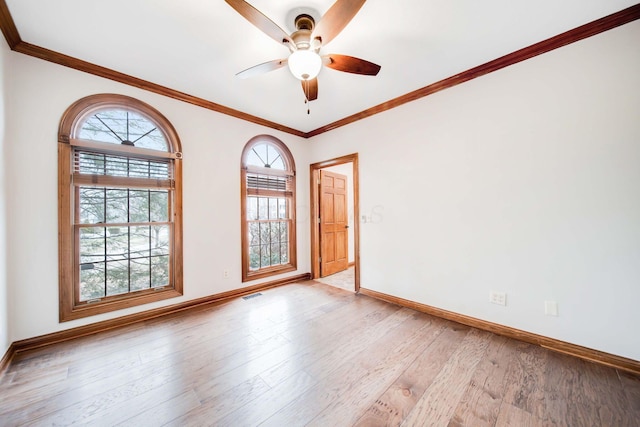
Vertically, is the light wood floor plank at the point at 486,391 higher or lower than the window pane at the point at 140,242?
lower

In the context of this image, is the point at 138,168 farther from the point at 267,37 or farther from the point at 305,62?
the point at 305,62

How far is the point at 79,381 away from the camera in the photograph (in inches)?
65.8

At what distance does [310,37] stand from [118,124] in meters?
2.26

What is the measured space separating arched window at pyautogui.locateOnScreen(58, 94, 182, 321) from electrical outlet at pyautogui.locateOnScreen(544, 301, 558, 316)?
3.76 m

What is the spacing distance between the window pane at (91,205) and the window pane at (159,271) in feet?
2.26

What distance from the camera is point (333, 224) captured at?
14.9 ft

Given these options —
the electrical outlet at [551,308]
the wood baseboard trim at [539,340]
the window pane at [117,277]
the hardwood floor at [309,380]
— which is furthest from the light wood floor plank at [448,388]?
the window pane at [117,277]

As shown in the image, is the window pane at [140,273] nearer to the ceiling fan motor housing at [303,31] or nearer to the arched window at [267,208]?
the arched window at [267,208]

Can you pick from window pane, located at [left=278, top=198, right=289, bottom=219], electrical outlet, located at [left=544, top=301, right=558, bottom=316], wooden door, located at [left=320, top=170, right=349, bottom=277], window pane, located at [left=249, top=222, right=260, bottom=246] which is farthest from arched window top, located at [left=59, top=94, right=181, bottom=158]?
electrical outlet, located at [left=544, top=301, right=558, bottom=316]

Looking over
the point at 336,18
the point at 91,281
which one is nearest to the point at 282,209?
the point at 91,281

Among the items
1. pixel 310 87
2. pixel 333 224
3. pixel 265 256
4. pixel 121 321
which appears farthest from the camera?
pixel 333 224

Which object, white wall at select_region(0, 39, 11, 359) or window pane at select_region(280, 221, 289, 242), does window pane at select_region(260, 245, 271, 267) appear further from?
white wall at select_region(0, 39, 11, 359)

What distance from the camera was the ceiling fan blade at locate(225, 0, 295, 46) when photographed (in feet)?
4.59

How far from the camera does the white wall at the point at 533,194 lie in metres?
1.78
